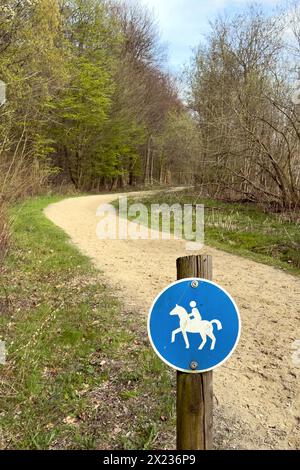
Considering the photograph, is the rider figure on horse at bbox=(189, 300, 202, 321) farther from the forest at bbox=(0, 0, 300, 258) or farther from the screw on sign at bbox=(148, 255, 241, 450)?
the forest at bbox=(0, 0, 300, 258)

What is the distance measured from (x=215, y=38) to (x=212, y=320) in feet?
68.7

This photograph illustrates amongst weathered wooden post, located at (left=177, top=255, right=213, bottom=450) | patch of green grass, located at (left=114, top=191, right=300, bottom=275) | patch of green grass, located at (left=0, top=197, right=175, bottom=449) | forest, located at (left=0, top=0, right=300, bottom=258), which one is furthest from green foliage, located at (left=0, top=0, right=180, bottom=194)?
weathered wooden post, located at (left=177, top=255, right=213, bottom=450)

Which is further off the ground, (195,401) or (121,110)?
(121,110)

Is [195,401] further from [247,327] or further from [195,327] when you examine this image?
[247,327]

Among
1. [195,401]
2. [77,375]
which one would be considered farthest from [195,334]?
[77,375]

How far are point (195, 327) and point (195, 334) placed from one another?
0.04 metres

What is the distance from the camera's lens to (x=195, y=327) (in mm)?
1973

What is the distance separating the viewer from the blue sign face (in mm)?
1985

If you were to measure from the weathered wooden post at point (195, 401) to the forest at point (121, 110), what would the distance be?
5.45 metres

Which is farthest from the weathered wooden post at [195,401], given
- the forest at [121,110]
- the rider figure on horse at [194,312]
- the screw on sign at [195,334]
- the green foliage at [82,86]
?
the green foliage at [82,86]

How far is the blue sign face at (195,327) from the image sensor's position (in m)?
1.99

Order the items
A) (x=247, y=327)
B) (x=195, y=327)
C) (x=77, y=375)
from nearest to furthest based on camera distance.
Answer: (x=195, y=327) < (x=77, y=375) < (x=247, y=327)

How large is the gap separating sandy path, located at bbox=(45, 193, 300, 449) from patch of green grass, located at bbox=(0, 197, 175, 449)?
0.49 metres

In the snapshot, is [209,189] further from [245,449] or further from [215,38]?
[245,449]
